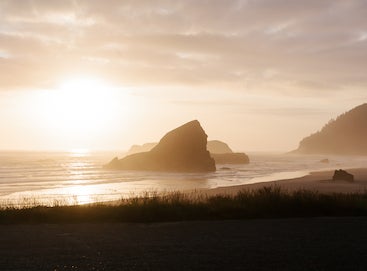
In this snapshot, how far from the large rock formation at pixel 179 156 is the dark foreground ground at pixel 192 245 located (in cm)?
7711

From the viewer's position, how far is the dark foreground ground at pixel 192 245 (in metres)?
9.94

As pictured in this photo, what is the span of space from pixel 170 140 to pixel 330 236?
285 ft

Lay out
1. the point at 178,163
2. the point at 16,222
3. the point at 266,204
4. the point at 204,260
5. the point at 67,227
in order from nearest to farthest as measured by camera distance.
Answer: the point at 204,260, the point at 67,227, the point at 16,222, the point at 266,204, the point at 178,163

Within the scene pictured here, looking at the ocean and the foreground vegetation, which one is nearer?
the foreground vegetation

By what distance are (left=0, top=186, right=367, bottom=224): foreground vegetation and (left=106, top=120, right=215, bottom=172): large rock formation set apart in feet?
239

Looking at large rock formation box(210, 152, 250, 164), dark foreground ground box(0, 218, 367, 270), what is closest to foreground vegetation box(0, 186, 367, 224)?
dark foreground ground box(0, 218, 367, 270)

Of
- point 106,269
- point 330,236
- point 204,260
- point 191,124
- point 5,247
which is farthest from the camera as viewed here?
point 191,124

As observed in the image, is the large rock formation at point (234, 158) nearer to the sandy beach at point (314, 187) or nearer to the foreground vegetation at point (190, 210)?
the sandy beach at point (314, 187)

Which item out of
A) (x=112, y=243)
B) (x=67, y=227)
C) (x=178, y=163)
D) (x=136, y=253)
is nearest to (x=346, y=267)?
(x=136, y=253)

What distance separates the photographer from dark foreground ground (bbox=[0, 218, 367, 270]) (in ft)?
32.6

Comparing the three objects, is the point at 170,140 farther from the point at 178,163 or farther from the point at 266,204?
the point at 266,204

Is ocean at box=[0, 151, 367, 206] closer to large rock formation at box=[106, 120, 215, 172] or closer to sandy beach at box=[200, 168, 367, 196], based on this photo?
sandy beach at box=[200, 168, 367, 196]

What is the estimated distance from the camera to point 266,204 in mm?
18438

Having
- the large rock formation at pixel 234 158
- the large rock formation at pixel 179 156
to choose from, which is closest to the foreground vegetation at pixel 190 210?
the large rock formation at pixel 179 156
